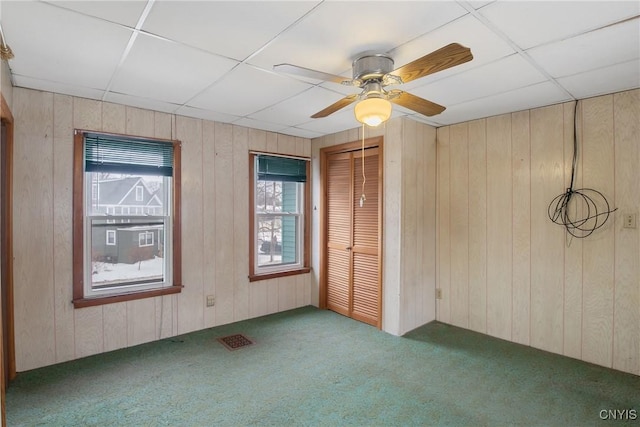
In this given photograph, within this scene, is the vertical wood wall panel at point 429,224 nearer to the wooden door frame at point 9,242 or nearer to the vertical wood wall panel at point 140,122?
the vertical wood wall panel at point 140,122

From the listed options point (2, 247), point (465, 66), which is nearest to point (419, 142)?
point (465, 66)

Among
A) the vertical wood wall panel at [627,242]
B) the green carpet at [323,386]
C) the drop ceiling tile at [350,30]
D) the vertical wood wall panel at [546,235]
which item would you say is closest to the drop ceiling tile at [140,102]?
the drop ceiling tile at [350,30]

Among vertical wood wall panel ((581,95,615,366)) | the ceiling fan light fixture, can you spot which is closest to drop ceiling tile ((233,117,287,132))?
the ceiling fan light fixture

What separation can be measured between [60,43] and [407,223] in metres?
3.22

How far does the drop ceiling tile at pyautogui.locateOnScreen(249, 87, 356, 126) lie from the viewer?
2.88 meters

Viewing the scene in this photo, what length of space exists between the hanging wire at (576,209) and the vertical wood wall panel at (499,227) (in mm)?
429

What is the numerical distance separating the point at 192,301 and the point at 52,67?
8.03ft

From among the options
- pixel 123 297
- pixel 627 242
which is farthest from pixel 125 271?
pixel 627 242

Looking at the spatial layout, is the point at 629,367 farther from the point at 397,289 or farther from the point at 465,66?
the point at 465,66

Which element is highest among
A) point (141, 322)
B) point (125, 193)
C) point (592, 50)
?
point (592, 50)

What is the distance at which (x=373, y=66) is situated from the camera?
2059 mm

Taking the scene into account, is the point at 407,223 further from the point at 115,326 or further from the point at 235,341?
the point at 115,326

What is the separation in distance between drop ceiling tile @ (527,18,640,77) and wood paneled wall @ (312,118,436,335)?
5.00 feet

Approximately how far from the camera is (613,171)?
2867 mm
